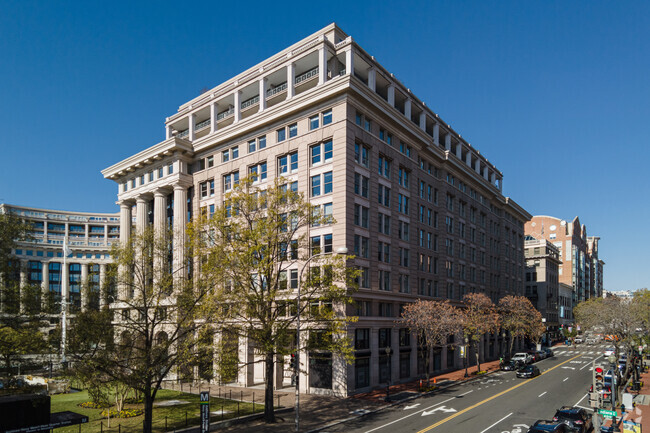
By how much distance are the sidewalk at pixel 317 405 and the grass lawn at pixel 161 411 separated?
1787 mm

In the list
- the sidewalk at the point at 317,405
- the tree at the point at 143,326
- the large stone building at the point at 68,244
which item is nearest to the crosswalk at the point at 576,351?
the sidewalk at the point at 317,405

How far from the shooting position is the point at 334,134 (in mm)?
43219

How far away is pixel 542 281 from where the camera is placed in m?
114

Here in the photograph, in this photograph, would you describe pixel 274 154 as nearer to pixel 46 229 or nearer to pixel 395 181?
pixel 395 181

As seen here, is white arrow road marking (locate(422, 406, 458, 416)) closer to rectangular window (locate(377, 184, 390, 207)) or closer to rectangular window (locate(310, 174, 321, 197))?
rectangular window (locate(377, 184, 390, 207))

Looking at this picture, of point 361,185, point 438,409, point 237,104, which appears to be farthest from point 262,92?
point 438,409

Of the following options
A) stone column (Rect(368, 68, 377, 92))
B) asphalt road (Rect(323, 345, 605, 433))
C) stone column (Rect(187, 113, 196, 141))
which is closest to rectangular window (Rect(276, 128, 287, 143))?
stone column (Rect(368, 68, 377, 92))

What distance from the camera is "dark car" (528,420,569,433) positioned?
23.1 meters

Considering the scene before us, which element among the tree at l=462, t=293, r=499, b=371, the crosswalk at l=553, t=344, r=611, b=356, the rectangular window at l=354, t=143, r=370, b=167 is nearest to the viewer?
the rectangular window at l=354, t=143, r=370, b=167

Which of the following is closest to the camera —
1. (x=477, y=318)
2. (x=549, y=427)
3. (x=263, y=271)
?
(x=549, y=427)

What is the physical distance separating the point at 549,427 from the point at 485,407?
12.3 metres

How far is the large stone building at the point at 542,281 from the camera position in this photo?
113625mm

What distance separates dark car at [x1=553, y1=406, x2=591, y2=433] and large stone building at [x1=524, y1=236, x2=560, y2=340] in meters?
92.2

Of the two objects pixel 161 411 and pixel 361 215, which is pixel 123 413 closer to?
pixel 161 411
